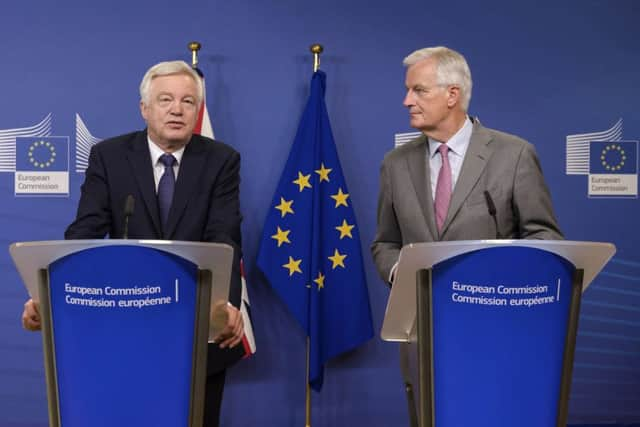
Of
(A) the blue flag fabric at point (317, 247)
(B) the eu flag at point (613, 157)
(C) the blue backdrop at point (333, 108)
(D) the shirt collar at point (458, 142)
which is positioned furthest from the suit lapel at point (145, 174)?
(B) the eu flag at point (613, 157)

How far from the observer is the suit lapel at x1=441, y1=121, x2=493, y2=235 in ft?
9.29

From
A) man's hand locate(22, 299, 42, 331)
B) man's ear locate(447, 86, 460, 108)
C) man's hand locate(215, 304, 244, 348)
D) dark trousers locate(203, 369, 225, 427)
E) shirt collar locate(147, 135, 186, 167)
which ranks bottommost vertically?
dark trousers locate(203, 369, 225, 427)

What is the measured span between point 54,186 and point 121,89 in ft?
2.25

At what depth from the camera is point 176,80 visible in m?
2.87

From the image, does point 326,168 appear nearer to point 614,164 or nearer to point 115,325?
point 614,164

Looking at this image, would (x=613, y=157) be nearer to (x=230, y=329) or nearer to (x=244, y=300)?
(x=244, y=300)

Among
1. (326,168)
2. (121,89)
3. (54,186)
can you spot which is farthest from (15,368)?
(326,168)

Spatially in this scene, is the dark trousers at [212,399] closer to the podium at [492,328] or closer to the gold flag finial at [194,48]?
the podium at [492,328]

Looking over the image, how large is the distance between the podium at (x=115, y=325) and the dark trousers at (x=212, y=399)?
0.96 meters

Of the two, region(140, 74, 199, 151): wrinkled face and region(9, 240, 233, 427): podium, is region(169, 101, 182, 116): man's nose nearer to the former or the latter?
region(140, 74, 199, 151): wrinkled face

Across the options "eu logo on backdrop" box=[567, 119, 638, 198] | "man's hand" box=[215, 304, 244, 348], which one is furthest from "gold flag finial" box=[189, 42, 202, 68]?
"man's hand" box=[215, 304, 244, 348]

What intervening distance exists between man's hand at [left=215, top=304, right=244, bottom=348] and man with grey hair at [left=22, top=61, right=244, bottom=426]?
375 millimetres

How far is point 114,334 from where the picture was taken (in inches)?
71.0

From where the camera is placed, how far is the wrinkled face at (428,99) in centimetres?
299
